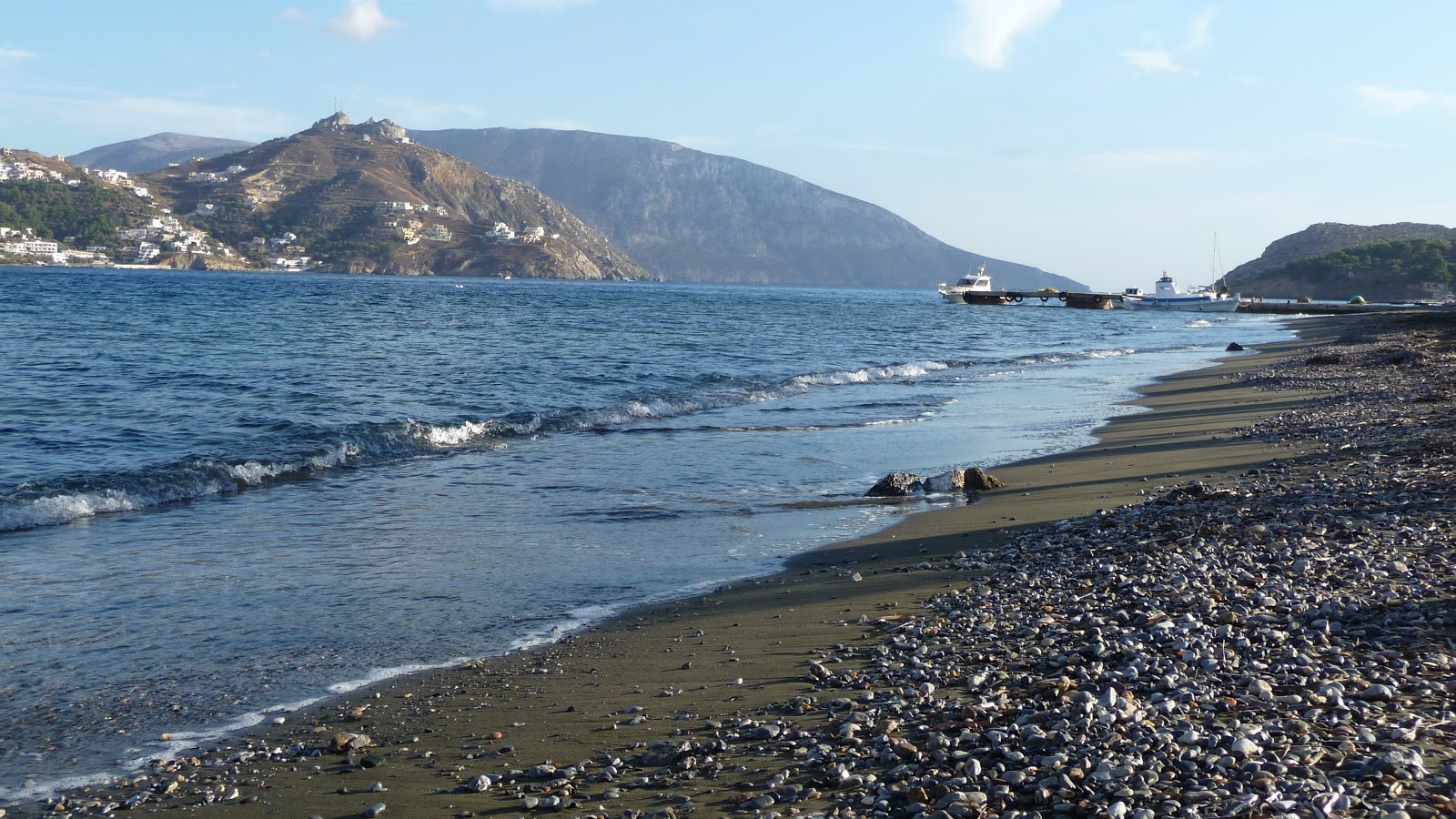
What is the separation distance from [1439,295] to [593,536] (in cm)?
13663

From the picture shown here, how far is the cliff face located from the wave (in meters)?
160

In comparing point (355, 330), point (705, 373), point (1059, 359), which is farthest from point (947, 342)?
point (355, 330)

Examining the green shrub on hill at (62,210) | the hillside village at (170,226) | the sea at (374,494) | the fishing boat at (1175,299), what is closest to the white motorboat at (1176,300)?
the fishing boat at (1175,299)

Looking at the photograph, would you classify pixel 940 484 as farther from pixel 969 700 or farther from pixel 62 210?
pixel 62 210

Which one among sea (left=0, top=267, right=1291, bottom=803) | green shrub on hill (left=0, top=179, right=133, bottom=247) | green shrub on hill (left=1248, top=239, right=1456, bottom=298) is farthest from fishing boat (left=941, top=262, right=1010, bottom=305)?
green shrub on hill (left=0, top=179, right=133, bottom=247)

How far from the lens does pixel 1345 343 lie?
43.0 m

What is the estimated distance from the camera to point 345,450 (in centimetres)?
1648

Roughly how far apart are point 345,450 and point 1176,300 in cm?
10987

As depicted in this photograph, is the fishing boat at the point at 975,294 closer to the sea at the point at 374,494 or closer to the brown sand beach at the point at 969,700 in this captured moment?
the sea at the point at 374,494

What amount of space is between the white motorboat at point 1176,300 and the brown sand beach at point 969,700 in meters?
106

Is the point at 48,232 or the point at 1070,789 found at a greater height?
the point at 48,232

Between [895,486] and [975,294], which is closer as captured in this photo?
[895,486]

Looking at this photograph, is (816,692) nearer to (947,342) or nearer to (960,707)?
(960,707)

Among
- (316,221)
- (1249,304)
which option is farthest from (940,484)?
(316,221)
